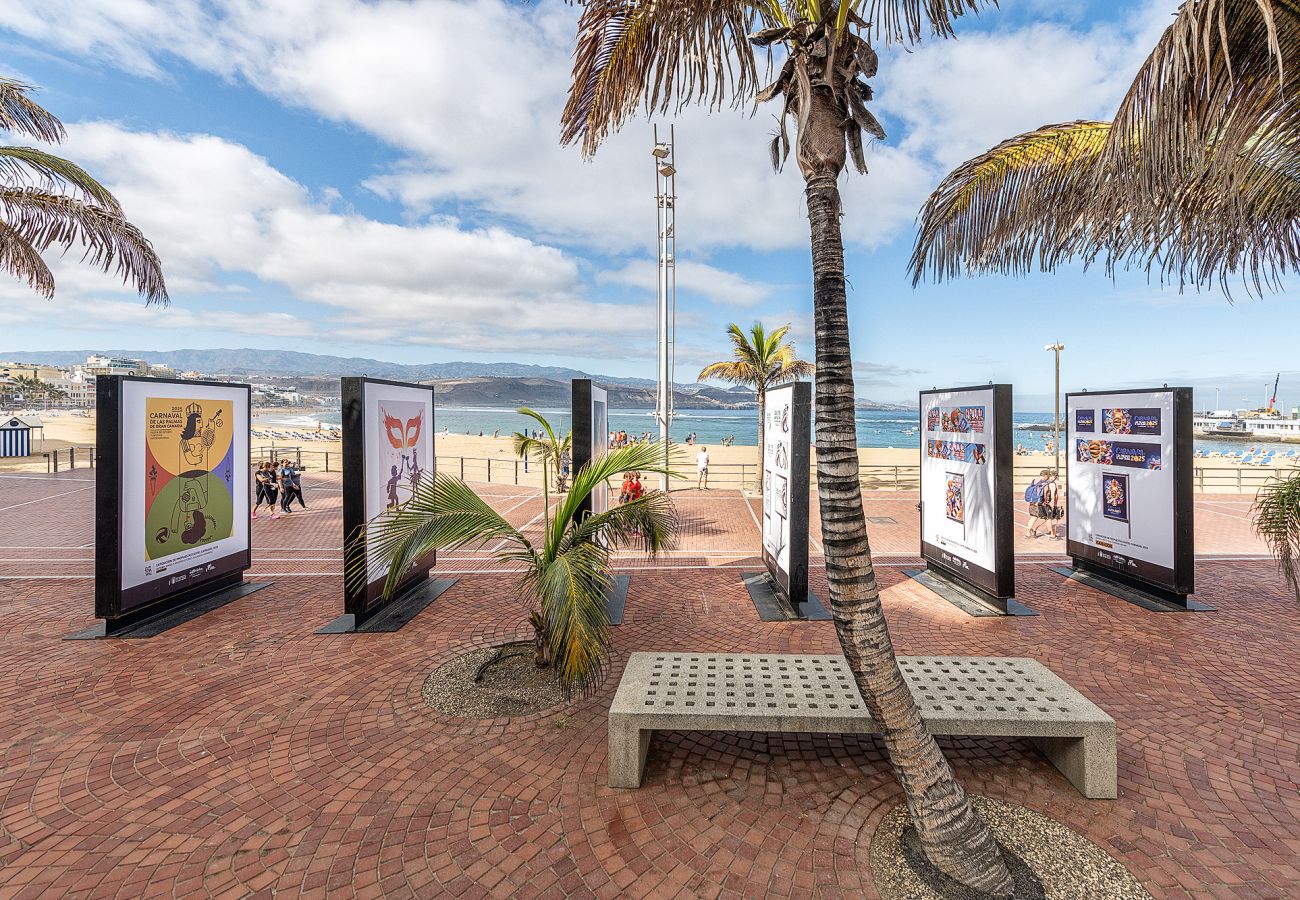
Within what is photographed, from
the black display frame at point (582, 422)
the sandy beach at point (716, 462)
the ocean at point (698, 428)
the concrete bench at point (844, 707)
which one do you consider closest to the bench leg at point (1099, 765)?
the concrete bench at point (844, 707)

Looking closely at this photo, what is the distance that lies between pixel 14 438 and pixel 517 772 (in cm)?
3478

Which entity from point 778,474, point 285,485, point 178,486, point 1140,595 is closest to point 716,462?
point 285,485

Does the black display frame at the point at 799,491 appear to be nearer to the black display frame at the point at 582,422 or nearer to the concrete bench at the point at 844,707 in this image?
the black display frame at the point at 582,422

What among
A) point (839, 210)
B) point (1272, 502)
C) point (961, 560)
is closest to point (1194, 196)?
point (1272, 502)

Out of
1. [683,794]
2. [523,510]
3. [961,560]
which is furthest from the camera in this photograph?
[523,510]

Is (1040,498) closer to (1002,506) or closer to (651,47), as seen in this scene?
(1002,506)

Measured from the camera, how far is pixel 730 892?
2920mm

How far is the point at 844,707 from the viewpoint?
3.87 metres

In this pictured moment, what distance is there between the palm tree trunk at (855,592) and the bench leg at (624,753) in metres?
1.62

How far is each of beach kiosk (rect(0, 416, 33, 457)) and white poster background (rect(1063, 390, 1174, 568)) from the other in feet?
126

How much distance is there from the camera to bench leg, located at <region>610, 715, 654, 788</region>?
3.73 meters

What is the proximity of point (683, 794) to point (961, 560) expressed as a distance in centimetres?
596

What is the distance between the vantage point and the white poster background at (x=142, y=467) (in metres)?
6.31

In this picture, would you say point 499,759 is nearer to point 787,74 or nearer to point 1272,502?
point 787,74
